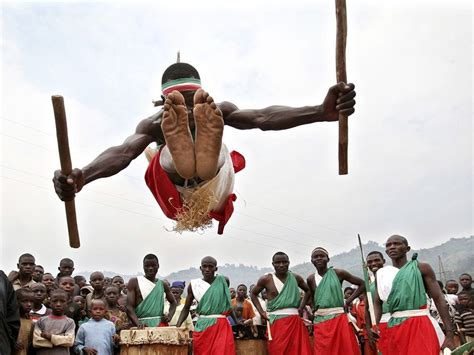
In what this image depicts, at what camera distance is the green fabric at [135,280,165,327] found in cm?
928

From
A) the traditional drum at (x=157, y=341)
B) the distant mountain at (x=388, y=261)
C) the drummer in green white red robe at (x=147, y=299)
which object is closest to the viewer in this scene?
the traditional drum at (x=157, y=341)

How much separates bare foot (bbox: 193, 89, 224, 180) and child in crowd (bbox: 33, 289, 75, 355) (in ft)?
10.5

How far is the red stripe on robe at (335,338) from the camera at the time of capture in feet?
31.7

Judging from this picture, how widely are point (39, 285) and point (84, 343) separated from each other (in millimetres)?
893

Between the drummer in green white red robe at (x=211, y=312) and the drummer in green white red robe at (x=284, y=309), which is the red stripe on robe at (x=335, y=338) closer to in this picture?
the drummer in green white red robe at (x=284, y=309)

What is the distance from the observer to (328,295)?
32.4 feet

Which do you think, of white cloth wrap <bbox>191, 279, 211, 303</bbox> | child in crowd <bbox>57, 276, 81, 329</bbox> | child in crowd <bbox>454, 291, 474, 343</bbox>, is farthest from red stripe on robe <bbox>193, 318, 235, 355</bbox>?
child in crowd <bbox>454, 291, 474, 343</bbox>

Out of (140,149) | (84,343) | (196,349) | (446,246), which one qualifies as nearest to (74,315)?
(84,343)

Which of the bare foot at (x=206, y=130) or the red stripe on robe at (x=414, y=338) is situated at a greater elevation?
the bare foot at (x=206, y=130)

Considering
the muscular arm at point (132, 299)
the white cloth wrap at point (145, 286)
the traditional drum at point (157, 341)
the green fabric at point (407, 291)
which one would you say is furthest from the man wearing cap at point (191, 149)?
the white cloth wrap at point (145, 286)

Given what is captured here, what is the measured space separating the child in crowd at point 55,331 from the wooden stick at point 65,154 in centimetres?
317

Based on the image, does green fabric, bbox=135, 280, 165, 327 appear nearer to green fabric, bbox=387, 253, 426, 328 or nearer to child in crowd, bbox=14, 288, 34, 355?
child in crowd, bbox=14, 288, 34, 355

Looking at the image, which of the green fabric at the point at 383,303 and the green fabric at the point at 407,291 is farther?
the green fabric at the point at 383,303

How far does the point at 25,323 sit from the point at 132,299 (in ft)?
7.92
